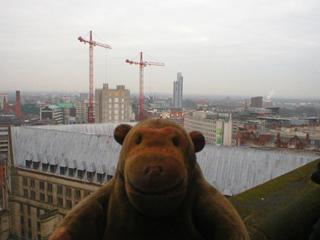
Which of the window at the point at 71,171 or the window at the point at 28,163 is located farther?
the window at the point at 28,163

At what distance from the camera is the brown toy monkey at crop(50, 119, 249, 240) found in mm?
4184

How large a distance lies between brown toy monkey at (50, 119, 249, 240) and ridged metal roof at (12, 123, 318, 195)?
25.7 m

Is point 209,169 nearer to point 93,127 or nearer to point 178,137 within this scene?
point 178,137

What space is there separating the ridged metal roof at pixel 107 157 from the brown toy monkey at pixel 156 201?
25.7 m

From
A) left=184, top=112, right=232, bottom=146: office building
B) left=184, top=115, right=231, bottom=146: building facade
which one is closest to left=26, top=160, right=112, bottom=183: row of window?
left=184, top=112, right=232, bottom=146: office building

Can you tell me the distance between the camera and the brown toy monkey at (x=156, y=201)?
4.18m

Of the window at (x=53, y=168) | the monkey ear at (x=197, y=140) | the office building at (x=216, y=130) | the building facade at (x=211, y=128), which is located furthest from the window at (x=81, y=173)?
the building facade at (x=211, y=128)

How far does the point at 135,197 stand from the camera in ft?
13.8

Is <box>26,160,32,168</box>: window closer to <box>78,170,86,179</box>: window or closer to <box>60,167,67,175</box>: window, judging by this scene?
<box>60,167,67,175</box>: window

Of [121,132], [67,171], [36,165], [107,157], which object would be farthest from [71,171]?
[121,132]

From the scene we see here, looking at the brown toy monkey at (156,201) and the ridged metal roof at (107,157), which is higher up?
the brown toy monkey at (156,201)

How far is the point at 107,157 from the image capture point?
38.9 metres

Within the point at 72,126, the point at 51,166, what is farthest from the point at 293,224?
the point at 72,126

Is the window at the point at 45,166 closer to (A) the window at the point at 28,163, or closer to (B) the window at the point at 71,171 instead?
(A) the window at the point at 28,163
